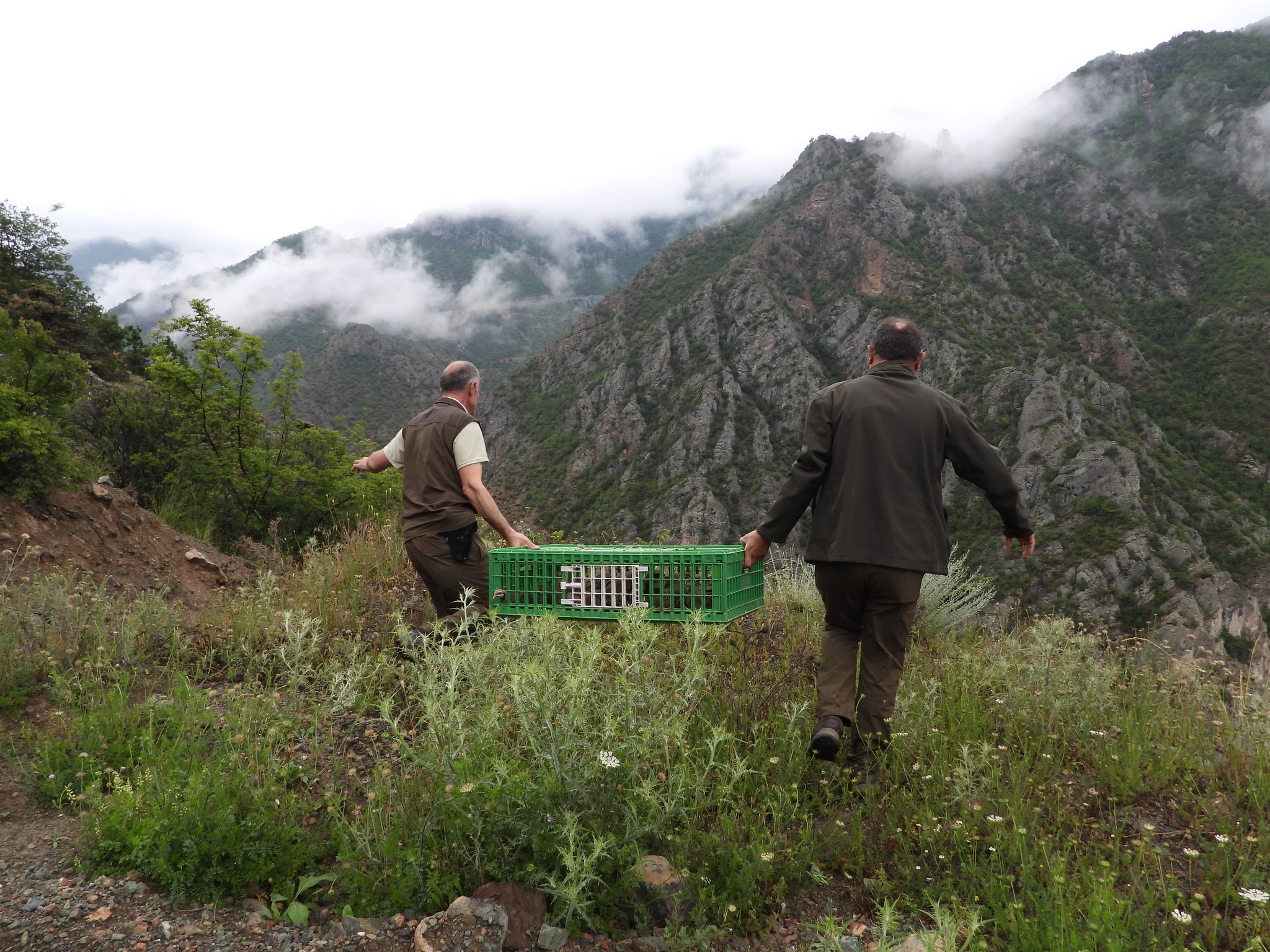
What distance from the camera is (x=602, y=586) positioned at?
360cm

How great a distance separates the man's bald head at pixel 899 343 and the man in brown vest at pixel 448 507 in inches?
85.8

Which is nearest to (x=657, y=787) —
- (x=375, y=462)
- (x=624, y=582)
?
(x=624, y=582)

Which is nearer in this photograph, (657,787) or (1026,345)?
(657,787)

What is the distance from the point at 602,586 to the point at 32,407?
5070mm

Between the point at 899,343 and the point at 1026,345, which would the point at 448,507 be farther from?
the point at 1026,345

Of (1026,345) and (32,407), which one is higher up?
(32,407)

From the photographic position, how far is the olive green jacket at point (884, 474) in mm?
3076

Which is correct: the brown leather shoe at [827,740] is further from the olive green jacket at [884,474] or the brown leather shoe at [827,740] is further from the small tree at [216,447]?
the small tree at [216,447]

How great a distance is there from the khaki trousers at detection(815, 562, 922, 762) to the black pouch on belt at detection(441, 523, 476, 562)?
199 centimetres

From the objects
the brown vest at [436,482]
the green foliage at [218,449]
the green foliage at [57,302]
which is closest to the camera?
the brown vest at [436,482]

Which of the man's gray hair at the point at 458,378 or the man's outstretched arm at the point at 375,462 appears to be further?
the man's outstretched arm at the point at 375,462

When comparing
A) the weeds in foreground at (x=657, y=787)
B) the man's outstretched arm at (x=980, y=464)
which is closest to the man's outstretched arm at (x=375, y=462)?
the weeds in foreground at (x=657, y=787)

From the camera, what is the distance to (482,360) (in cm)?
13100

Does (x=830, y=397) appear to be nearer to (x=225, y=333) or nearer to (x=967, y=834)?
(x=967, y=834)
